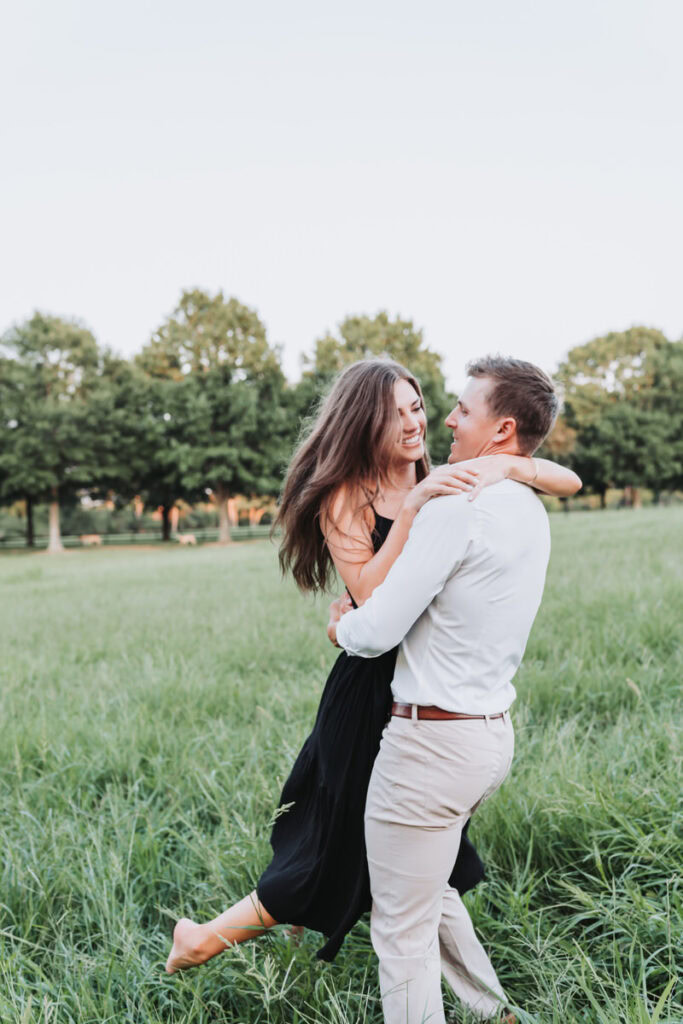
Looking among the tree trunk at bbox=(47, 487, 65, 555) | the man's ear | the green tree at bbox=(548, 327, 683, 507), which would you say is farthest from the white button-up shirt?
the green tree at bbox=(548, 327, 683, 507)

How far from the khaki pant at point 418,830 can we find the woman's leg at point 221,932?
0.41m

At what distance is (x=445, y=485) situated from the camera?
59.9 inches

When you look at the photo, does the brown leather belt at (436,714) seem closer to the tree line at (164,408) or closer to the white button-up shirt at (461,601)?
the white button-up shirt at (461,601)

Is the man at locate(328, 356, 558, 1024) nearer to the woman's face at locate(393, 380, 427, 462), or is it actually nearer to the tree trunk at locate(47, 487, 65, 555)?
the woman's face at locate(393, 380, 427, 462)

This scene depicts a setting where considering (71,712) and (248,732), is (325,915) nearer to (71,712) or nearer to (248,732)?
(248,732)

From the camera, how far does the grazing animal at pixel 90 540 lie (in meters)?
40.3

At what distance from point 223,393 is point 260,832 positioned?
34.6m

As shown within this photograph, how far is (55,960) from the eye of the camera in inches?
88.4

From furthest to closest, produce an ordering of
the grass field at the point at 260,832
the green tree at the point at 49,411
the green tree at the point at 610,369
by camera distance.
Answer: the green tree at the point at 610,369 < the green tree at the point at 49,411 < the grass field at the point at 260,832

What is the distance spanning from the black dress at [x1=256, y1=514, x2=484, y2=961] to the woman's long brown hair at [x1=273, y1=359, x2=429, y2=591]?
0.49ft

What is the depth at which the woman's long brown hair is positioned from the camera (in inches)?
73.7

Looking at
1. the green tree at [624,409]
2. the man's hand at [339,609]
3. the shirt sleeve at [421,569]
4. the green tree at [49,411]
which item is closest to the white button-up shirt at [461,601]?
the shirt sleeve at [421,569]

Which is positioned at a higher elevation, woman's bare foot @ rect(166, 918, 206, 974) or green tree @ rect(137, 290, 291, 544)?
green tree @ rect(137, 290, 291, 544)

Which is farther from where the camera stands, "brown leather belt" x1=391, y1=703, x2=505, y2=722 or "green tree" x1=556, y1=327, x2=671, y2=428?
"green tree" x1=556, y1=327, x2=671, y2=428
